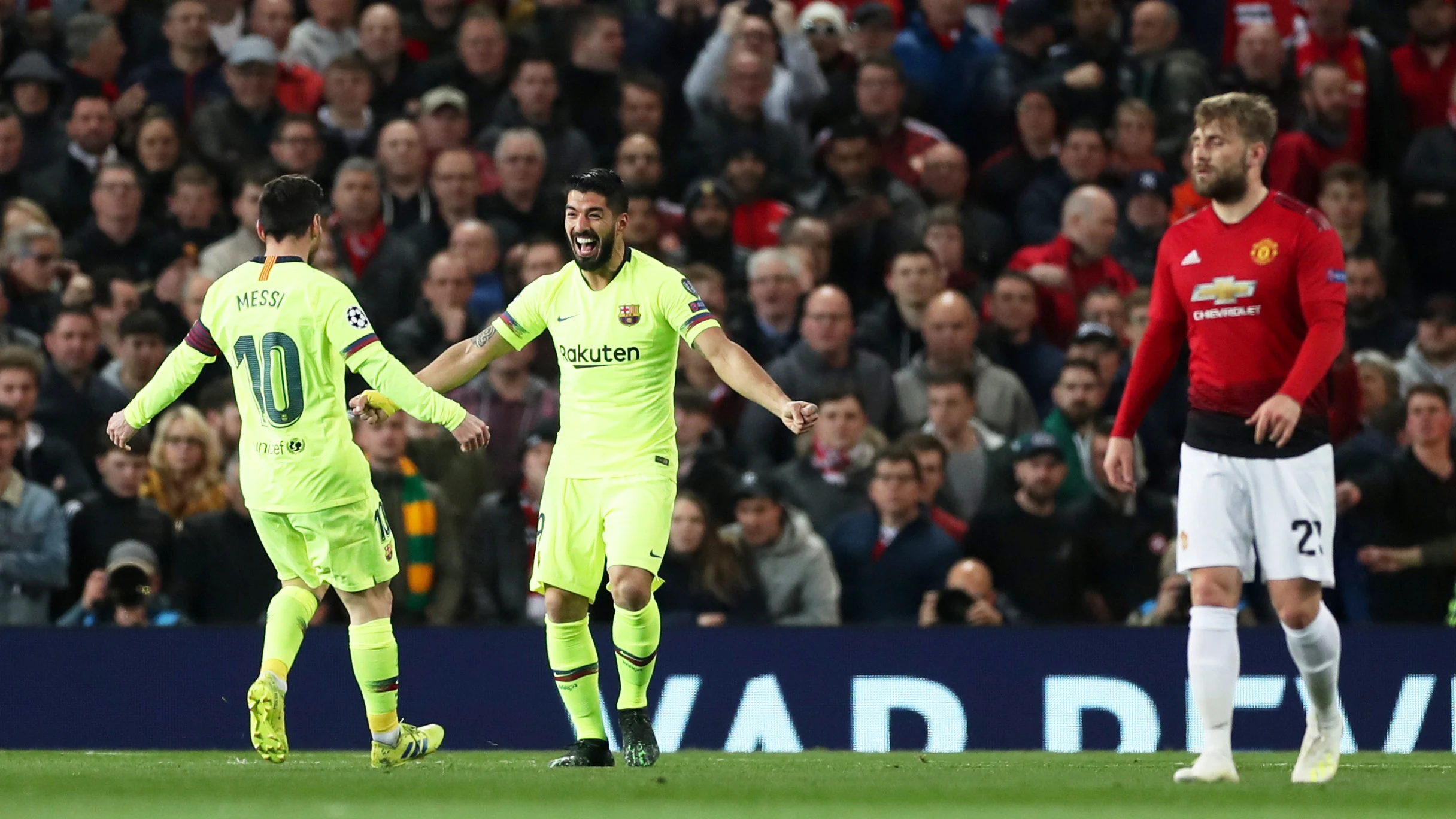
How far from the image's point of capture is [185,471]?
41.0 feet

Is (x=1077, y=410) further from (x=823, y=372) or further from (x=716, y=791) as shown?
(x=716, y=791)

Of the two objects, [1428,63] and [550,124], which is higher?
[1428,63]

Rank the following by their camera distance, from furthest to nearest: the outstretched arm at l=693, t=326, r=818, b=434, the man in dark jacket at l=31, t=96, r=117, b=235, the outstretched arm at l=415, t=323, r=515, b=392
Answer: the man in dark jacket at l=31, t=96, r=117, b=235
the outstretched arm at l=415, t=323, r=515, b=392
the outstretched arm at l=693, t=326, r=818, b=434

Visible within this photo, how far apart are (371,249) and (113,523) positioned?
290cm

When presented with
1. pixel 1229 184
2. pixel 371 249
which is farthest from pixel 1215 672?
pixel 371 249

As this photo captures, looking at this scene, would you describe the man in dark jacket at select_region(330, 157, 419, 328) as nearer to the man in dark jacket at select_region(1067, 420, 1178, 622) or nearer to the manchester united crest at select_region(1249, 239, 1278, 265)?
the man in dark jacket at select_region(1067, 420, 1178, 622)

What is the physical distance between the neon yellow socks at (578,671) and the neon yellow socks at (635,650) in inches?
5.5

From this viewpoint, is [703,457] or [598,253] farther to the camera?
[703,457]

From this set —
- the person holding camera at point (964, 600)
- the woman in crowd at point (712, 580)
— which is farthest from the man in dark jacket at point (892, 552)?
the woman in crowd at point (712, 580)

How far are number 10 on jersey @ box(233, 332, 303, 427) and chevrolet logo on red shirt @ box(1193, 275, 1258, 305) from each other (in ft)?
11.8

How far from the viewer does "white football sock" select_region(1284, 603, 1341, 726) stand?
26.2 ft

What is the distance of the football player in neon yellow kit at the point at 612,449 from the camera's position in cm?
912

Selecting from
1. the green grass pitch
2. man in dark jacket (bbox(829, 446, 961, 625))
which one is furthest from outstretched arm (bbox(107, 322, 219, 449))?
man in dark jacket (bbox(829, 446, 961, 625))

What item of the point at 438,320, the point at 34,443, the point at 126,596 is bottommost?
the point at 126,596
